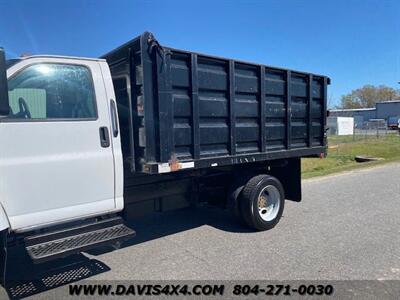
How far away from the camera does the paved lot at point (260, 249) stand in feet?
14.0

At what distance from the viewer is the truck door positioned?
353 cm

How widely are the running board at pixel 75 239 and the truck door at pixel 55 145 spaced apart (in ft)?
0.49

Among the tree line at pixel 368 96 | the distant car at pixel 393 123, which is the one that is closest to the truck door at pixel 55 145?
the distant car at pixel 393 123

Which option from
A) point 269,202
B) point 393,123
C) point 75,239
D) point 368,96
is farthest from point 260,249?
point 368,96

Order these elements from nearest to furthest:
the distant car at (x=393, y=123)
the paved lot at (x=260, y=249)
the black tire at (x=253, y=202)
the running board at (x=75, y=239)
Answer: the running board at (x=75, y=239) < the paved lot at (x=260, y=249) < the black tire at (x=253, y=202) < the distant car at (x=393, y=123)

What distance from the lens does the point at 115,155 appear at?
13.7 feet

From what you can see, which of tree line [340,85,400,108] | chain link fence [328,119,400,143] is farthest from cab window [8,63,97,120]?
tree line [340,85,400,108]

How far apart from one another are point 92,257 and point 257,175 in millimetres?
2844

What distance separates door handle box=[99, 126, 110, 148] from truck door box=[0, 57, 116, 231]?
1 centimetres

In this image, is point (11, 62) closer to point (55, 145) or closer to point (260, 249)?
point (55, 145)

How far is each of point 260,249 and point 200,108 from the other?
210 cm

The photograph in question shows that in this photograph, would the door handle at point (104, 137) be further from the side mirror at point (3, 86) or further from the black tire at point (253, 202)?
the black tire at point (253, 202)

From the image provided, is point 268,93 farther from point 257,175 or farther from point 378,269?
→ point 378,269

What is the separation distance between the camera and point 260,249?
498 cm
